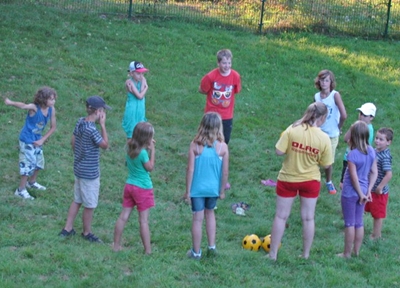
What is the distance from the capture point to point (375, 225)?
8.29 metres

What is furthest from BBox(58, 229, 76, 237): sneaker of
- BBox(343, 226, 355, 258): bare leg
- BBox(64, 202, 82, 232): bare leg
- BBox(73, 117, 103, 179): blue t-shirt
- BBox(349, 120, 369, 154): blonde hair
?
BBox(349, 120, 369, 154): blonde hair

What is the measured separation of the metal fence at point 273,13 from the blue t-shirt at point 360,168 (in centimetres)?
1088

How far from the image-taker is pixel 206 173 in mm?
6797

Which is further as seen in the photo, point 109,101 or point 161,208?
point 109,101

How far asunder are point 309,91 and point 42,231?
332 inches

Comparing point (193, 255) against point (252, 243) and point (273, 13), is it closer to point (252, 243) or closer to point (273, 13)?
point (252, 243)

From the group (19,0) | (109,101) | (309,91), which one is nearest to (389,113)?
(309,91)

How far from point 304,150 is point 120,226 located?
6.62ft

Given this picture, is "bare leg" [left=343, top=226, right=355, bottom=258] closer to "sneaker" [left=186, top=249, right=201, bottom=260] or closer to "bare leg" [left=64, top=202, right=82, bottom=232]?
"sneaker" [left=186, top=249, right=201, bottom=260]

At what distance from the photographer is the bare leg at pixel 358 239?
296 inches

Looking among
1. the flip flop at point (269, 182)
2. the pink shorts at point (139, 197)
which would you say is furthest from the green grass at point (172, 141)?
the pink shorts at point (139, 197)

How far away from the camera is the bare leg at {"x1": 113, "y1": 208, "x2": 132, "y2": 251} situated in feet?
23.0

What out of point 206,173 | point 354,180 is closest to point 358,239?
point 354,180

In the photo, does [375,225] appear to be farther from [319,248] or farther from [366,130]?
[366,130]
